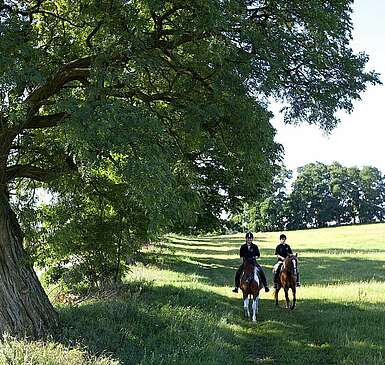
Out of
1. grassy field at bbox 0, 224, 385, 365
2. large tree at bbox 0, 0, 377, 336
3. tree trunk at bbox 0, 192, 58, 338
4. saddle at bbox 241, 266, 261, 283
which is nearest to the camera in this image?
large tree at bbox 0, 0, 377, 336

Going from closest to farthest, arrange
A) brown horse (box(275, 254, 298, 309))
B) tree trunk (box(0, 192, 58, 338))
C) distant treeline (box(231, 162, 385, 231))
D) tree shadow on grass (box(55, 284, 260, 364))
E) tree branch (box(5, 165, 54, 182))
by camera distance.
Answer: tree shadow on grass (box(55, 284, 260, 364)) < tree trunk (box(0, 192, 58, 338)) < tree branch (box(5, 165, 54, 182)) < brown horse (box(275, 254, 298, 309)) < distant treeline (box(231, 162, 385, 231))

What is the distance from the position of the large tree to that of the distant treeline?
390 feet

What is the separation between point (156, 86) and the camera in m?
12.4

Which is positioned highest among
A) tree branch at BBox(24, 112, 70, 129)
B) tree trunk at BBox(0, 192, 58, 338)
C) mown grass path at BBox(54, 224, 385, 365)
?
tree branch at BBox(24, 112, 70, 129)

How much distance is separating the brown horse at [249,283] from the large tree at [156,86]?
536 centimetres

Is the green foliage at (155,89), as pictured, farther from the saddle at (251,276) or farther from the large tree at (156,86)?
the saddle at (251,276)

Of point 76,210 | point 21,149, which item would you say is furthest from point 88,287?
point 21,149

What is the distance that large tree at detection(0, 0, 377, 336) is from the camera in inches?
322

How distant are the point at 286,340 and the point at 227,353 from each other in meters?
2.30

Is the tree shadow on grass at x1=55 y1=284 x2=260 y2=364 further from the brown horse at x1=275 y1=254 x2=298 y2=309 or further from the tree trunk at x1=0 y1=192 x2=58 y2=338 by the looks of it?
the brown horse at x1=275 y1=254 x2=298 y2=309

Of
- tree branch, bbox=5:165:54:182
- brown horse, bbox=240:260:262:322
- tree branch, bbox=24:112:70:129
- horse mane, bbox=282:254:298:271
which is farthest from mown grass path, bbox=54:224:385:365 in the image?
tree branch, bbox=24:112:70:129

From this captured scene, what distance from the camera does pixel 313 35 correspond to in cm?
930

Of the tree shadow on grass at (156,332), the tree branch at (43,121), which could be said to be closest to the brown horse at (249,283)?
the tree shadow on grass at (156,332)

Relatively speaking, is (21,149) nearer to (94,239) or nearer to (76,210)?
(76,210)
